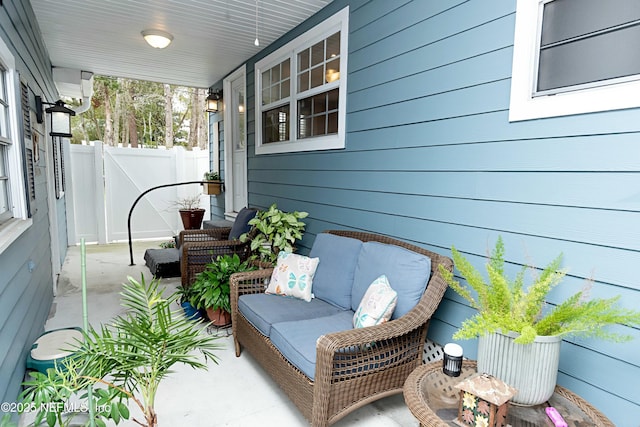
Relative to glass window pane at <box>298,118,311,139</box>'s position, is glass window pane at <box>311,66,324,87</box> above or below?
above

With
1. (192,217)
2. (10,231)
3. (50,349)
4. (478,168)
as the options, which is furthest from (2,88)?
(192,217)

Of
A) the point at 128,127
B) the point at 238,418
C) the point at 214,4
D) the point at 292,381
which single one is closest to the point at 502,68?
the point at 292,381

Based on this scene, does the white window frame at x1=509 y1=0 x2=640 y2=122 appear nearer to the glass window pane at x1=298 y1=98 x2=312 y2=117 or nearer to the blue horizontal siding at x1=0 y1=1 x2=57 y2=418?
the glass window pane at x1=298 y1=98 x2=312 y2=117

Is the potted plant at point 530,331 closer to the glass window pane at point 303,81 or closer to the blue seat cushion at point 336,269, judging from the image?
the blue seat cushion at point 336,269

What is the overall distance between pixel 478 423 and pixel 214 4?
3.64 m

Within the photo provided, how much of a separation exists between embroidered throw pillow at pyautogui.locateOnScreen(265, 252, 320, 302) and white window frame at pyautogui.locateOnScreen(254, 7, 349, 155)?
3.42 feet

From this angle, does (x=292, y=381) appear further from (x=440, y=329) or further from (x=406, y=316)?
(x=440, y=329)

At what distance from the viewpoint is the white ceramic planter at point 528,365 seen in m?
1.31

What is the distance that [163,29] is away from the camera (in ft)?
12.5

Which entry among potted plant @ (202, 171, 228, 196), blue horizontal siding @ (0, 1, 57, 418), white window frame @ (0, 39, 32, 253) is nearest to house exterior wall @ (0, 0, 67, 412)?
blue horizontal siding @ (0, 1, 57, 418)

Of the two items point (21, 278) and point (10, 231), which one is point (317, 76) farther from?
point (21, 278)

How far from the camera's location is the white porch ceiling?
3309 mm

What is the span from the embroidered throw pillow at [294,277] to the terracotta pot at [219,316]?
2.16 ft

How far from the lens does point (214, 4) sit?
326 cm
